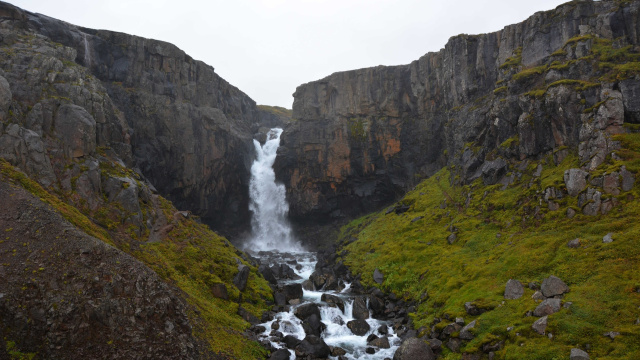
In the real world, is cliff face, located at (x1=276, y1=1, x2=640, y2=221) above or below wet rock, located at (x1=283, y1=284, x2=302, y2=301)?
above

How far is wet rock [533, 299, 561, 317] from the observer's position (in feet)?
52.5

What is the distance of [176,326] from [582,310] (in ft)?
59.7

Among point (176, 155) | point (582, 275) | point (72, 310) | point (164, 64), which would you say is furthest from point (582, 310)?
point (164, 64)

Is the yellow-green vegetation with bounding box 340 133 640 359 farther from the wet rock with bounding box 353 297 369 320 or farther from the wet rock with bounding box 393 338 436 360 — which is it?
the wet rock with bounding box 353 297 369 320

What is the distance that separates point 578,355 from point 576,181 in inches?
592

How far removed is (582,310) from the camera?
15.2 metres

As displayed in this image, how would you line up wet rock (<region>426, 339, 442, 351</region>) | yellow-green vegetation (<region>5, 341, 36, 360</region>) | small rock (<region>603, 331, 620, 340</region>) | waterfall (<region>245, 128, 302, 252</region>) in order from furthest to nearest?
waterfall (<region>245, 128, 302, 252</region>)
wet rock (<region>426, 339, 442, 351</region>)
small rock (<region>603, 331, 620, 340</region>)
yellow-green vegetation (<region>5, 341, 36, 360</region>)

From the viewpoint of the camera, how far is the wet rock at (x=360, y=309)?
2705 centimetres

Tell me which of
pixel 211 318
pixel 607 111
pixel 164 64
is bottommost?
pixel 211 318

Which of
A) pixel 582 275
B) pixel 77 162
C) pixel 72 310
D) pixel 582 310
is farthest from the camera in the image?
pixel 77 162

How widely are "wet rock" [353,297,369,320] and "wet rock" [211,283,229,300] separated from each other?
9988 millimetres

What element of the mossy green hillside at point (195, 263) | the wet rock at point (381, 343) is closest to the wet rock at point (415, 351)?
the wet rock at point (381, 343)

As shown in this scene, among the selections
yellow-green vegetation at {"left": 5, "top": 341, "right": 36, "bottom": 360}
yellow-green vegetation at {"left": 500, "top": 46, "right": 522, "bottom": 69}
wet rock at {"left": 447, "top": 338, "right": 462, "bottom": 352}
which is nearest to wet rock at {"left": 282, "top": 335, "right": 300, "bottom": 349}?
wet rock at {"left": 447, "top": 338, "right": 462, "bottom": 352}

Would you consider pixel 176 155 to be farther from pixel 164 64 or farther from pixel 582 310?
pixel 582 310
